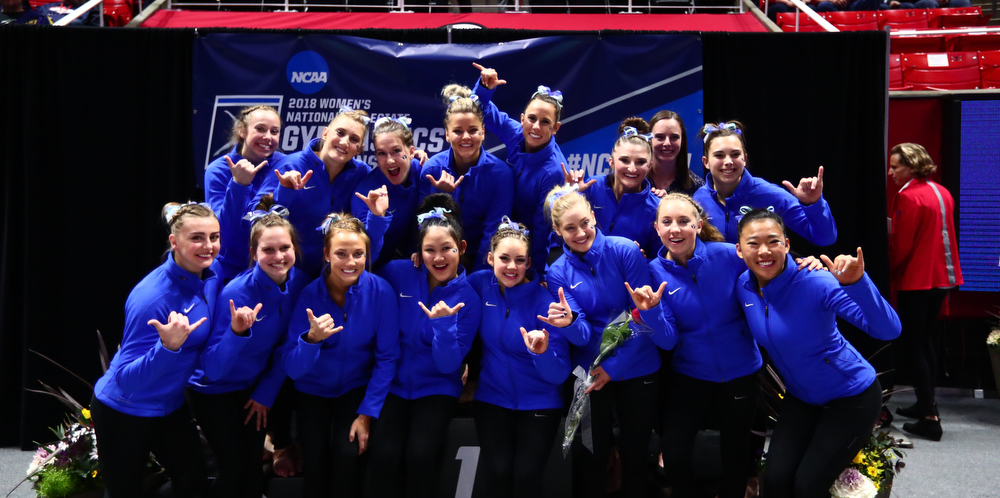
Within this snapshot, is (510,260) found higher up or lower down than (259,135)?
lower down

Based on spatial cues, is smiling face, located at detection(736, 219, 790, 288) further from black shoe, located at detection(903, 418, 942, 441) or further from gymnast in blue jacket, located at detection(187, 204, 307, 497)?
black shoe, located at detection(903, 418, 942, 441)

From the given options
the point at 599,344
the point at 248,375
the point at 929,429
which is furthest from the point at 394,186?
the point at 929,429

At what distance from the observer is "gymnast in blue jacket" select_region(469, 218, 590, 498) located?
10.0ft

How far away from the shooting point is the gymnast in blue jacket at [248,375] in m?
3.09

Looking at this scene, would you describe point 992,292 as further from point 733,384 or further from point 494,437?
point 494,437

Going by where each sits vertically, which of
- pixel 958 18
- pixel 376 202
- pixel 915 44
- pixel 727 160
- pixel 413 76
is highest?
pixel 958 18

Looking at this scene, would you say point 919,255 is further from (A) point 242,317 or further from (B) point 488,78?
(A) point 242,317

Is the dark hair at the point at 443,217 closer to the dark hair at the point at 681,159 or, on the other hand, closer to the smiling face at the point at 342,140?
→ the smiling face at the point at 342,140

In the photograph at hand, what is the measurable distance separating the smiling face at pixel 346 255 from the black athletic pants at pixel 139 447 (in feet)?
2.76

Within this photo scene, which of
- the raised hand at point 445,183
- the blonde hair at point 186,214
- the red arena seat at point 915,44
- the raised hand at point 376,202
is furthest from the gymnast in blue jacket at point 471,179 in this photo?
the red arena seat at point 915,44

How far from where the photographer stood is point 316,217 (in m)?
3.57

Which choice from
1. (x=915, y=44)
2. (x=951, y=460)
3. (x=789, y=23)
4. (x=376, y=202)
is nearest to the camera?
(x=376, y=202)

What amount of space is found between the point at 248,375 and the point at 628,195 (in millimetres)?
1892

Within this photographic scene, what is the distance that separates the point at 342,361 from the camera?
10.5 ft
